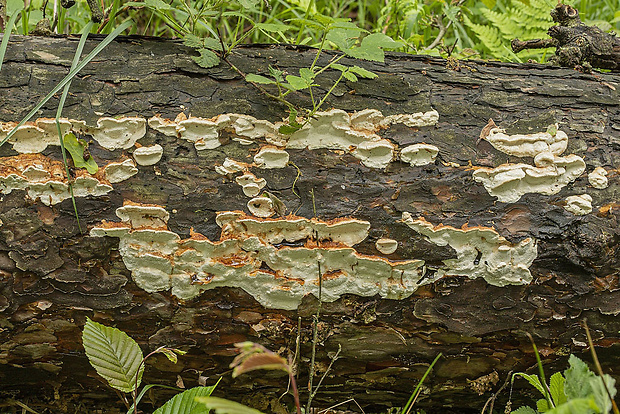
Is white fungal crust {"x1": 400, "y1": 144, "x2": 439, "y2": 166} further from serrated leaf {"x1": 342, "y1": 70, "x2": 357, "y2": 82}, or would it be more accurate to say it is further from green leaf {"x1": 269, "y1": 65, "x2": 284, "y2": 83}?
green leaf {"x1": 269, "y1": 65, "x2": 284, "y2": 83}

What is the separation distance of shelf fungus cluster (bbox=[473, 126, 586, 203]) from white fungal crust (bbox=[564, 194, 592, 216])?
0.06 m

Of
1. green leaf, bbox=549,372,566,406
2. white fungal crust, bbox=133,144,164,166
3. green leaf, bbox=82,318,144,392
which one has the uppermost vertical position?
white fungal crust, bbox=133,144,164,166

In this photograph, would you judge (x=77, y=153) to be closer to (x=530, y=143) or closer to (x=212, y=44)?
(x=212, y=44)

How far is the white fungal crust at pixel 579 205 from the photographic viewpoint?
6.13 feet

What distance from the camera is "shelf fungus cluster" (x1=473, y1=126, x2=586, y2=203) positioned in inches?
74.2

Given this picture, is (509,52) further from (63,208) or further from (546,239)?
(63,208)

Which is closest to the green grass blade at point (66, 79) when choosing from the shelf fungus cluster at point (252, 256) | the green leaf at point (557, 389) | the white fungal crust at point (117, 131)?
the white fungal crust at point (117, 131)

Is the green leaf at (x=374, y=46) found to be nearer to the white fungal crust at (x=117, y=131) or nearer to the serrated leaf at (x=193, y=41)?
the serrated leaf at (x=193, y=41)

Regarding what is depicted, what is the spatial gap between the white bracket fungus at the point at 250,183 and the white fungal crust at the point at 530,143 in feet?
3.02

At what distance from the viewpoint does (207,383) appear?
209cm

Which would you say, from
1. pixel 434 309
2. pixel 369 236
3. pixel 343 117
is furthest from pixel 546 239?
Result: pixel 343 117

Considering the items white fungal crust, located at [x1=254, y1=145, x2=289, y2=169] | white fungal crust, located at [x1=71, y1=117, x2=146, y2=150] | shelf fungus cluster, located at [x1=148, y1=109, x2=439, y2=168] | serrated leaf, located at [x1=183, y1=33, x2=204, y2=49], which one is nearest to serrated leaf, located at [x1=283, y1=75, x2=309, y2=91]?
shelf fungus cluster, located at [x1=148, y1=109, x2=439, y2=168]

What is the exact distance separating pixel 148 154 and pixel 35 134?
0.43 meters

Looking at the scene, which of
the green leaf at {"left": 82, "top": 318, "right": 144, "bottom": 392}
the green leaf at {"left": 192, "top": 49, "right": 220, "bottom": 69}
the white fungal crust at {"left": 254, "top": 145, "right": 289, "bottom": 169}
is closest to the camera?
the green leaf at {"left": 82, "top": 318, "right": 144, "bottom": 392}
